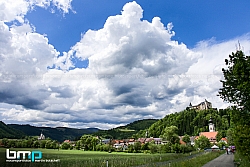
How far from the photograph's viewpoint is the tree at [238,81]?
1301cm

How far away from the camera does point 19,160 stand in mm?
15922

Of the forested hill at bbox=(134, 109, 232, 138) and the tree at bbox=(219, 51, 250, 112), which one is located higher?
the tree at bbox=(219, 51, 250, 112)

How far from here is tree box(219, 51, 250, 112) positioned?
13.0 m

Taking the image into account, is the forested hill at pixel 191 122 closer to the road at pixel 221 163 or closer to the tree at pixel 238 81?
the road at pixel 221 163

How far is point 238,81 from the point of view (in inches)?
528

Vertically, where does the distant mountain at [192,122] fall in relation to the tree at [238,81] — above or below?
below

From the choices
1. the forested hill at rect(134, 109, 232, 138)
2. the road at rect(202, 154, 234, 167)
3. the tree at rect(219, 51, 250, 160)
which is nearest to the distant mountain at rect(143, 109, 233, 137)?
the forested hill at rect(134, 109, 232, 138)

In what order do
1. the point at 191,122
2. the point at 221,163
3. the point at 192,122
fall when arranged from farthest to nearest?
the point at 191,122
the point at 192,122
the point at 221,163

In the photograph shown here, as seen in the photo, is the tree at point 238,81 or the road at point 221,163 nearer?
the tree at point 238,81

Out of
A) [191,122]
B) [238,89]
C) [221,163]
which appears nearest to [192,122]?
[191,122]

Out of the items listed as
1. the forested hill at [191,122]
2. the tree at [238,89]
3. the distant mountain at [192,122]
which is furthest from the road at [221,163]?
the forested hill at [191,122]

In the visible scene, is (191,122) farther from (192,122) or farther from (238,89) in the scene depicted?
(238,89)

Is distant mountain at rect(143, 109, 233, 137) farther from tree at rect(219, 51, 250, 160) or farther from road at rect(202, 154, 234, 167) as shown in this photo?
tree at rect(219, 51, 250, 160)

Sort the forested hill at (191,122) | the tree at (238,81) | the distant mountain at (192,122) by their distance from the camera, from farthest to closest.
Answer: the forested hill at (191,122)
the distant mountain at (192,122)
the tree at (238,81)
